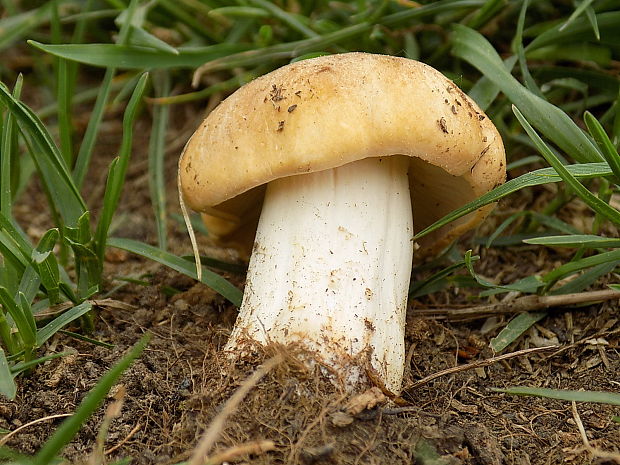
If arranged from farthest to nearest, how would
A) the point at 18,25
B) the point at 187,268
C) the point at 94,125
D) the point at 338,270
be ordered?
1. the point at 18,25
2. the point at 94,125
3. the point at 187,268
4. the point at 338,270

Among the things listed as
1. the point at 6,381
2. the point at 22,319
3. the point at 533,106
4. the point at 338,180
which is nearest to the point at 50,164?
the point at 22,319

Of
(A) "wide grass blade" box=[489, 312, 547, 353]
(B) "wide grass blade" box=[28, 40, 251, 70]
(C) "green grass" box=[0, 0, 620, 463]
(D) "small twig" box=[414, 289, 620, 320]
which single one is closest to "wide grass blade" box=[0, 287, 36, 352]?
(C) "green grass" box=[0, 0, 620, 463]

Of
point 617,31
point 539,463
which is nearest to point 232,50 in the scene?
point 617,31

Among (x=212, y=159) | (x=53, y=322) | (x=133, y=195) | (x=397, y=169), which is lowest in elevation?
(x=133, y=195)

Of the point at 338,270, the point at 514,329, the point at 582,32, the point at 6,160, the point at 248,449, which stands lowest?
the point at 514,329

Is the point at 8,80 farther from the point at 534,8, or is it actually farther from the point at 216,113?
the point at 534,8

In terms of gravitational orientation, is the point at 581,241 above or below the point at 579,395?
above

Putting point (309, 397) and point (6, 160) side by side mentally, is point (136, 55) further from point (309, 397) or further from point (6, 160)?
point (309, 397)
